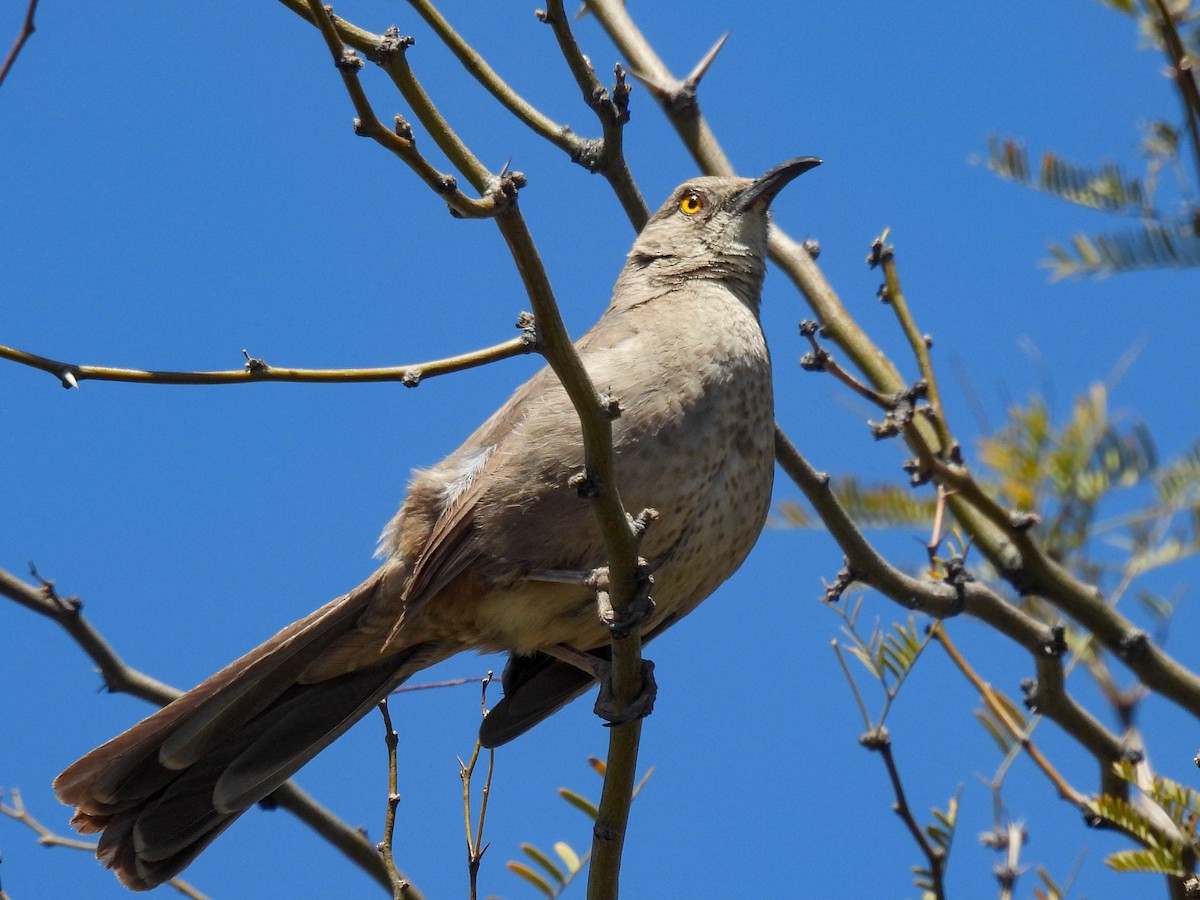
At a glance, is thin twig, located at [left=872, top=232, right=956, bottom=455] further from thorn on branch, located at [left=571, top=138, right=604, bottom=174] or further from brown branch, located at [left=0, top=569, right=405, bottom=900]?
brown branch, located at [left=0, top=569, right=405, bottom=900]

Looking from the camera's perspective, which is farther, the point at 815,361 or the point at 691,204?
the point at 691,204

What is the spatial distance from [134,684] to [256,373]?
1916mm

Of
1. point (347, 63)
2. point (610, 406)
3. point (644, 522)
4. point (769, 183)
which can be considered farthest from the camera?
point (769, 183)

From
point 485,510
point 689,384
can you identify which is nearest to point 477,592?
point 485,510

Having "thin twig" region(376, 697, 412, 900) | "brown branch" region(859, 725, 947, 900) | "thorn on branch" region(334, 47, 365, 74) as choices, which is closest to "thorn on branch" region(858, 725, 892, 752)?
"brown branch" region(859, 725, 947, 900)

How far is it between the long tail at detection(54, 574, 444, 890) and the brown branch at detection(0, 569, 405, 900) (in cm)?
8

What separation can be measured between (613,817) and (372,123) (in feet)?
6.07

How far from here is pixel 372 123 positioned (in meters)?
2.38

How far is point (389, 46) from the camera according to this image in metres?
2.46

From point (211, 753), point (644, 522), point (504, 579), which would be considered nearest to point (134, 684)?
point (211, 753)

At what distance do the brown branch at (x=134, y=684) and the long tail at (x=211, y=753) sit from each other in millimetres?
79

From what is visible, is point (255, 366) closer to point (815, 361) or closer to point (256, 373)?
point (256, 373)

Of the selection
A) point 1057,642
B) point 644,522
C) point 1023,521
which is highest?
point 1023,521

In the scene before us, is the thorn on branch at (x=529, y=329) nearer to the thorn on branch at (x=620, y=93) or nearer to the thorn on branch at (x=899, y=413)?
the thorn on branch at (x=620, y=93)
